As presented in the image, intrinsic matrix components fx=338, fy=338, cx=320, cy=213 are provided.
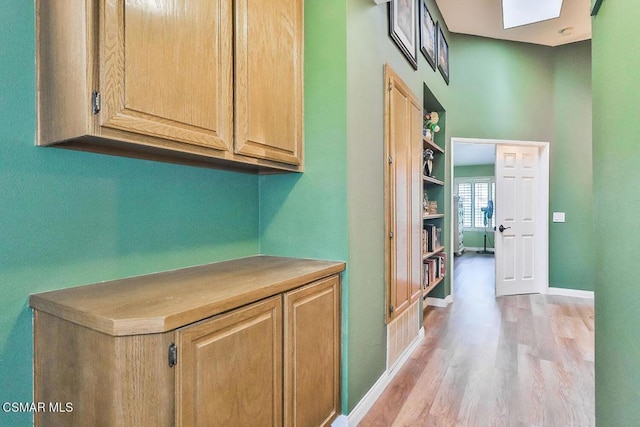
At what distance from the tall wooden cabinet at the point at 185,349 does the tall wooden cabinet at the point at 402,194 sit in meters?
0.87

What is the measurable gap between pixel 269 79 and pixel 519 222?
4276 millimetres

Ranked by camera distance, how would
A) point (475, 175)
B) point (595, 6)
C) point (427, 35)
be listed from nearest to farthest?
point (595, 6) → point (427, 35) → point (475, 175)

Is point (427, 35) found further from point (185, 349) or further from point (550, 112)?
point (185, 349)

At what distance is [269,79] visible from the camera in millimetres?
1562

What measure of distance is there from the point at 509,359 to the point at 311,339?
1970mm

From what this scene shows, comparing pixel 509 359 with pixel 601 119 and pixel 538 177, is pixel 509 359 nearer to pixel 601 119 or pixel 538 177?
pixel 601 119

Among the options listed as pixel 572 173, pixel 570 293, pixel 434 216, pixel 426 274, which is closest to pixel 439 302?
pixel 426 274

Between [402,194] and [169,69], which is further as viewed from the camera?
[402,194]

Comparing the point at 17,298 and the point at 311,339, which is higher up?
the point at 17,298

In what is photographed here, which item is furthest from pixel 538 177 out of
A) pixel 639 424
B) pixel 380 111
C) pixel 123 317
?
pixel 123 317

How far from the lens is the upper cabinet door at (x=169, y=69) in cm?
98

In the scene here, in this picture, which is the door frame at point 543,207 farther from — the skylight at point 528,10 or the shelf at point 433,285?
the skylight at point 528,10

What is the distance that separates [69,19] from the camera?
0.98 meters

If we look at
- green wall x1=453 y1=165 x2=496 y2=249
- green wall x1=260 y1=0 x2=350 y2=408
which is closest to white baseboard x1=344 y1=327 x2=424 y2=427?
green wall x1=260 y1=0 x2=350 y2=408
